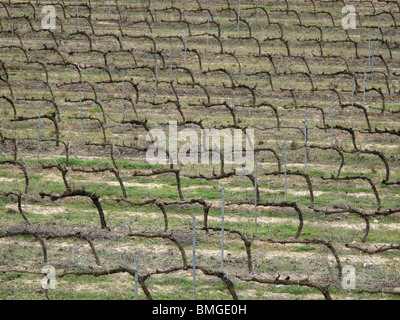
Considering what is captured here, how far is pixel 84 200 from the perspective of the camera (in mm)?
17422

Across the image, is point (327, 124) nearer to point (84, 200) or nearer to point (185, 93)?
point (185, 93)

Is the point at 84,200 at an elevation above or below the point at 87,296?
above

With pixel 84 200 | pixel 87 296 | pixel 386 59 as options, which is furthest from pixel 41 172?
pixel 386 59

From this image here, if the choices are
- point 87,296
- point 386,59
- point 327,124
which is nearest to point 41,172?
point 87,296

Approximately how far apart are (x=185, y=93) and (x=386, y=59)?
9.18 meters

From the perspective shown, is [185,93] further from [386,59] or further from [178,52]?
[386,59]

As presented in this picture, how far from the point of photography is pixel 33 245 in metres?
14.7

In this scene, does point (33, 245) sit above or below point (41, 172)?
below

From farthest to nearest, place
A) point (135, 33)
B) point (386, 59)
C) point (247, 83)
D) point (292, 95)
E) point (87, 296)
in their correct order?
point (135, 33)
point (386, 59)
point (247, 83)
point (292, 95)
point (87, 296)

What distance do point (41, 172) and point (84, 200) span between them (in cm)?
246

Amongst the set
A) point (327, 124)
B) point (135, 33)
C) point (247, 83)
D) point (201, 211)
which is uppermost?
point (135, 33)

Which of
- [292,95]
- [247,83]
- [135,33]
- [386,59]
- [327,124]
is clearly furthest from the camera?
[135,33]

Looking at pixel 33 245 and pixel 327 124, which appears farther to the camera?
pixel 327 124
